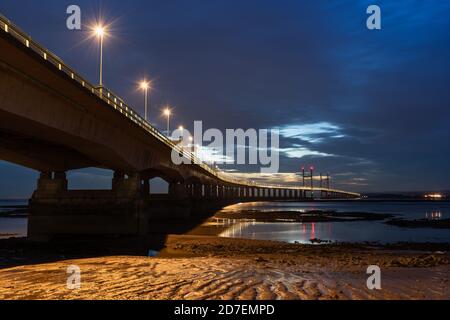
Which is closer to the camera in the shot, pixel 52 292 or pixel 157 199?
pixel 52 292

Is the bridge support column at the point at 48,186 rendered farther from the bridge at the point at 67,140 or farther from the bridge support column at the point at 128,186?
the bridge support column at the point at 128,186

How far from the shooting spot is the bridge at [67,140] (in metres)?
17.3

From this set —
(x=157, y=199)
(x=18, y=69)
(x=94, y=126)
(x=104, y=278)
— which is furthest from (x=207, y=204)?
(x=104, y=278)

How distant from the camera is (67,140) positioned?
24.7m

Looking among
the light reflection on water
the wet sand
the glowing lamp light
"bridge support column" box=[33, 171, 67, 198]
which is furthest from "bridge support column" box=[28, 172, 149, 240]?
the wet sand

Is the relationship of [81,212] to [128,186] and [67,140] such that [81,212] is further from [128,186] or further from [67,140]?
[67,140]

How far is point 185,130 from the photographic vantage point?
2928 inches

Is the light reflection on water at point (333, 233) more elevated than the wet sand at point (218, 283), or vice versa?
the wet sand at point (218, 283)

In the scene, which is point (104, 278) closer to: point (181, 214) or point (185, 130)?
point (181, 214)

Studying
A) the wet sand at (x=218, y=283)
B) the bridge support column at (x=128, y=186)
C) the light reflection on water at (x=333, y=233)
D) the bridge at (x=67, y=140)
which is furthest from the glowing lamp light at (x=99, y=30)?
the wet sand at (x=218, y=283)

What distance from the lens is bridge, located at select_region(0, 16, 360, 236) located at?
56.8 ft

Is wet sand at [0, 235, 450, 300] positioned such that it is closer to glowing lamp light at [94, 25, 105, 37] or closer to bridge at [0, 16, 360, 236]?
bridge at [0, 16, 360, 236]
